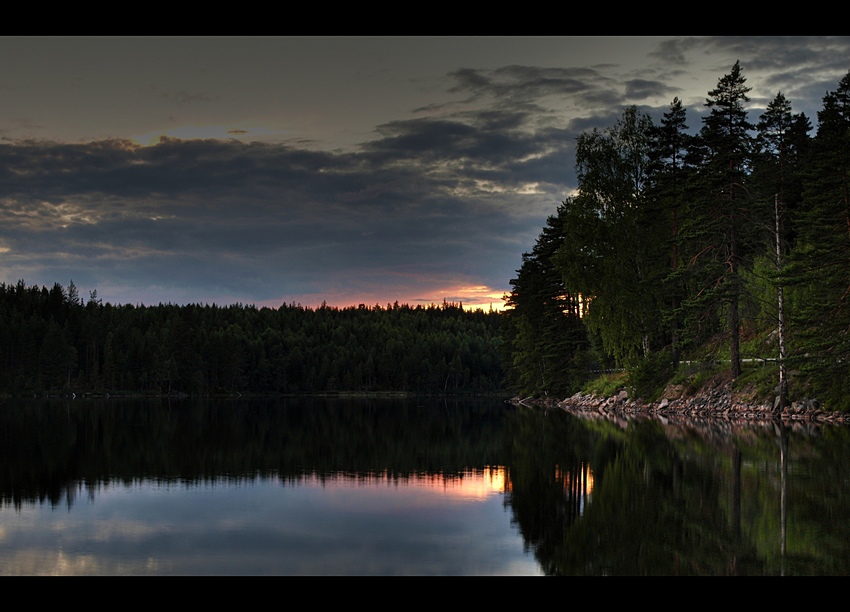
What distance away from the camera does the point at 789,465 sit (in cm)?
2283

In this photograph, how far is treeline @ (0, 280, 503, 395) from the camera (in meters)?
142

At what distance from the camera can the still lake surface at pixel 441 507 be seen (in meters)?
12.9

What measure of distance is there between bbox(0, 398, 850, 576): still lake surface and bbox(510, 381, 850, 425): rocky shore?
580 centimetres

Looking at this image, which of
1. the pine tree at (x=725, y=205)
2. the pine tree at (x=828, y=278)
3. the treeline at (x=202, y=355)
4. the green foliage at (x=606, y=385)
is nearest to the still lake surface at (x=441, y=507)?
the pine tree at (x=828, y=278)

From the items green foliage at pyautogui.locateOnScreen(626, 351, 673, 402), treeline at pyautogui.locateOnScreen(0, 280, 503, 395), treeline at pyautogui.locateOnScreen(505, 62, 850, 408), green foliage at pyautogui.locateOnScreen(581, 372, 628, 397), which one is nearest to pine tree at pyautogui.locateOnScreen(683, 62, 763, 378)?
treeline at pyautogui.locateOnScreen(505, 62, 850, 408)

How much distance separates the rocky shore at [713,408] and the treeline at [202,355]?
78118 millimetres

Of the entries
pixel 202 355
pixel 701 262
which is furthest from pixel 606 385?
pixel 202 355

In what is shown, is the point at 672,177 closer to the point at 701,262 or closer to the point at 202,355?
the point at 701,262

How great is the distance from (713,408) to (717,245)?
9.42 metres

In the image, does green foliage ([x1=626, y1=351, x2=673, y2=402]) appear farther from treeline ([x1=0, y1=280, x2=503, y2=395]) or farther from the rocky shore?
treeline ([x1=0, y1=280, x2=503, y2=395])
